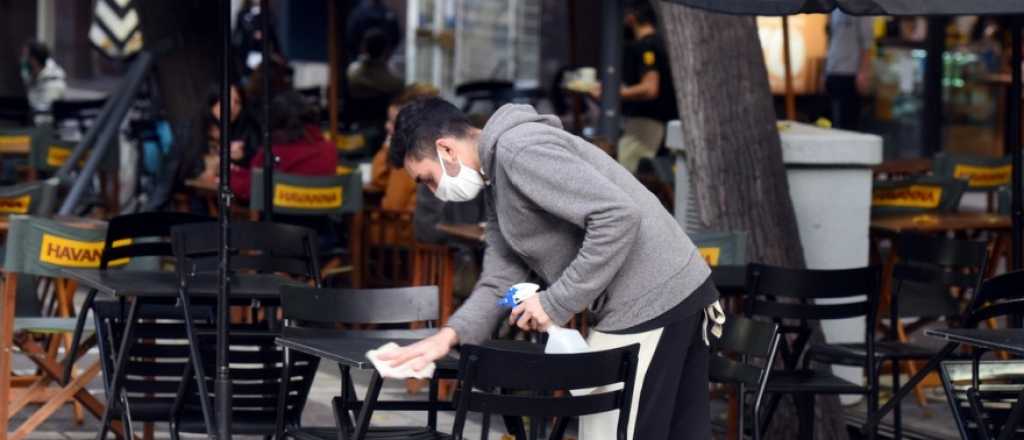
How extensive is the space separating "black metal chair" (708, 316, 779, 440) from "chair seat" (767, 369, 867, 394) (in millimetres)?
444

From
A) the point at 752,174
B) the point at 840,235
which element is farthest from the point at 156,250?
the point at 840,235

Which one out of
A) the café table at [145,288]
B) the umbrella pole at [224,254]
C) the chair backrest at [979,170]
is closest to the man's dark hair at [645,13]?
the chair backrest at [979,170]

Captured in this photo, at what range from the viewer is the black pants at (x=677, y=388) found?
213 inches

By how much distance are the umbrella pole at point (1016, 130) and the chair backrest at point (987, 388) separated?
1247 millimetres

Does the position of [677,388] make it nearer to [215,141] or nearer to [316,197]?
[316,197]

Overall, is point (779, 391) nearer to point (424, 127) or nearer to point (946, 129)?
point (424, 127)

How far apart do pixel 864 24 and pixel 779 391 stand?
10091mm

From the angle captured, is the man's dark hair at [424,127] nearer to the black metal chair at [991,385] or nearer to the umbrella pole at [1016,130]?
the black metal chair at [991,385]

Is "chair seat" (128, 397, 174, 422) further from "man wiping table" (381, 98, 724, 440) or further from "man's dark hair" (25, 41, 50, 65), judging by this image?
"man's dark hair" (25, 41, 50, 65)

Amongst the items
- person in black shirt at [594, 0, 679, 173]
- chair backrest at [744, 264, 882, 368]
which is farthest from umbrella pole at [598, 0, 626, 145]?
chair backrest at [744, 264, 882, 368]

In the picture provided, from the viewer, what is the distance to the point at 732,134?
854cm

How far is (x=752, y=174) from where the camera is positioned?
852cm

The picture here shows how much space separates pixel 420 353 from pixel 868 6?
2011 mm

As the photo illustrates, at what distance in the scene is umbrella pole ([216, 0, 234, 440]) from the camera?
650 cm
